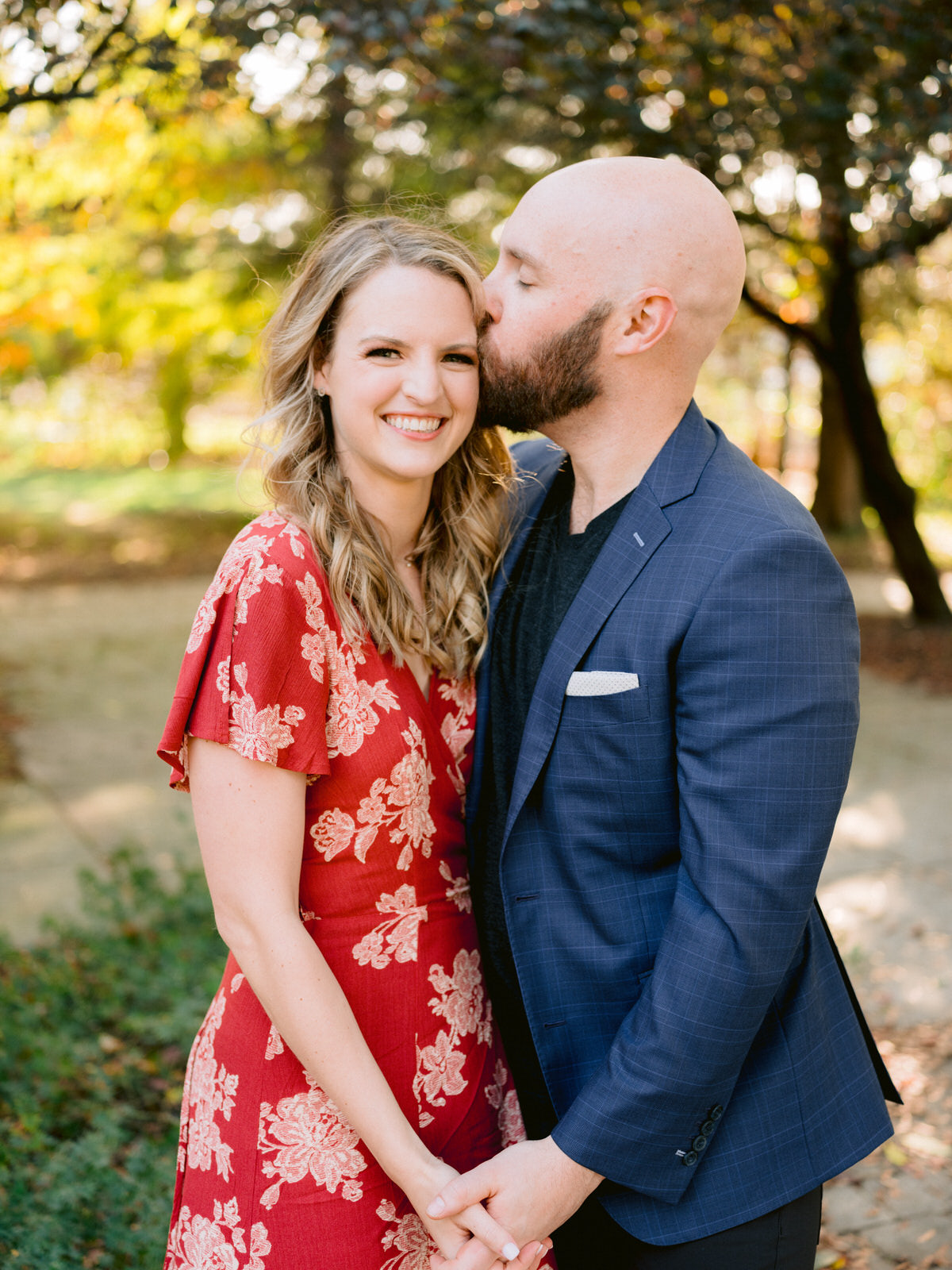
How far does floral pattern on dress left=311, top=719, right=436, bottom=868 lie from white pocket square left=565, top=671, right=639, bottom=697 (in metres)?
0.29

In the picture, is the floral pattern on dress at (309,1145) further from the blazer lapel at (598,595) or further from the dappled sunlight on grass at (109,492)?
the dappled sunlight on grass at (109,492)

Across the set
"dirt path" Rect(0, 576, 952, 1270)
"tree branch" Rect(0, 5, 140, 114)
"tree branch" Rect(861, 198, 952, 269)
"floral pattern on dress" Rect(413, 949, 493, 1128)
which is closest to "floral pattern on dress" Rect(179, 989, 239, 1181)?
"floral pattern on dress" Rect(413, 949, 493, 1128)

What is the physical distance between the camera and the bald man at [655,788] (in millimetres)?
1699

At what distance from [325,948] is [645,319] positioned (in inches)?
48.8

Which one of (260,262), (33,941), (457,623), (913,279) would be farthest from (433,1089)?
(913,279)

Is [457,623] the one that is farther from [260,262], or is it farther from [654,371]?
[260,262]

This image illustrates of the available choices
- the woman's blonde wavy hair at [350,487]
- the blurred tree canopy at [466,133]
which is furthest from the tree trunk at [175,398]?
the woman's blonde wavy hair at [350,487]

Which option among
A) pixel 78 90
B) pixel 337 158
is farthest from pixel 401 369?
pixel 337 158

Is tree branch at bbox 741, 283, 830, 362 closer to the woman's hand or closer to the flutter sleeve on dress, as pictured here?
the flutter sleeve on dress

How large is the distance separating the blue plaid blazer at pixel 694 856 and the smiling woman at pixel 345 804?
18 cm

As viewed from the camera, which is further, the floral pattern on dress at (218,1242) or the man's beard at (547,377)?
the man's beard at (547,377)

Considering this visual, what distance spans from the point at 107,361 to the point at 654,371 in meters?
24.1

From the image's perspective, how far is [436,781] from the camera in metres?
1.98

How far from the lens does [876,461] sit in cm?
1006
